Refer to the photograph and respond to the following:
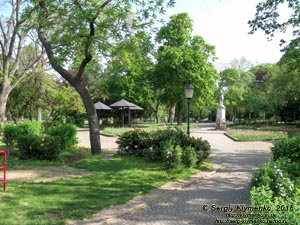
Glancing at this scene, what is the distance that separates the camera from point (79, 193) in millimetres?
6895

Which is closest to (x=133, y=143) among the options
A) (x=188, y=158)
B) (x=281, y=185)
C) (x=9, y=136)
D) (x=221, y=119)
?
(x=188, y=158)

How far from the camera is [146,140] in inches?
484

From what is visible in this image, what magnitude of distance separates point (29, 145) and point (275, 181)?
8901 mm

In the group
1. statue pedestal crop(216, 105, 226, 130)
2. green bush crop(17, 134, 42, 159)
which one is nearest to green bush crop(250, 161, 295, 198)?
green bush crop(17, 134, 42, 159)

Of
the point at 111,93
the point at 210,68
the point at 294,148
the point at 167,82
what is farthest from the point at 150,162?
the point at 111,93

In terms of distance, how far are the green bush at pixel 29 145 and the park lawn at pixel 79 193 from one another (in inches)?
73.8

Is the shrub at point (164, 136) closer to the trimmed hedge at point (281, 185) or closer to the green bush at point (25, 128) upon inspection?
the trimmed hedge at point (281, 185)

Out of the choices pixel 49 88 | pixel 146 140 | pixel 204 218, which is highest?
pixel 49 88

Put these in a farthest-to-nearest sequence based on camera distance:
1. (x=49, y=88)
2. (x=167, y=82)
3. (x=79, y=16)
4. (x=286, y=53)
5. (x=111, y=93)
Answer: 1. (x=111, y=93)
2. (x=167, y=82)
3. (x=49, y=88)
4. (x=286, y=53)
5. (x=79, y=16)

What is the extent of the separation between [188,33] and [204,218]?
117ft

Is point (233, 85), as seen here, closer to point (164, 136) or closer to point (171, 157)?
point (164, 136)

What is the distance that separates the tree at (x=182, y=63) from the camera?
117ft

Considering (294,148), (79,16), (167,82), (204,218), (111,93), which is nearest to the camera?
(204,218)

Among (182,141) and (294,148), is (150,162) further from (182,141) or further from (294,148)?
(294,148)
